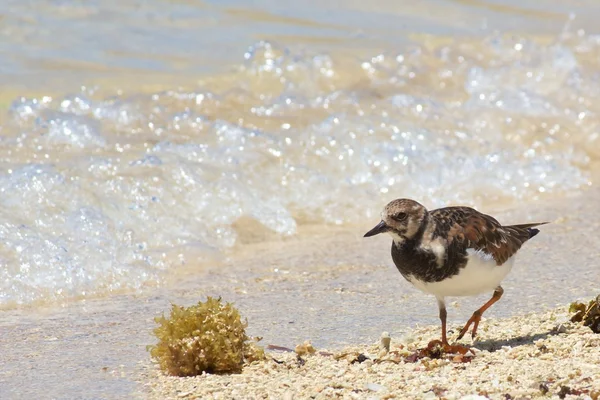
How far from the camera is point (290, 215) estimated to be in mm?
6863

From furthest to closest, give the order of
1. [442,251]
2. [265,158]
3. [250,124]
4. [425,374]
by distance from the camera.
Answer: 1. [250,124]
2. [265,158]
3. [442,251]
4. [425,374]

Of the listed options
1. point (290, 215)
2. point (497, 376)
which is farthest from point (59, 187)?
point (497, 376)

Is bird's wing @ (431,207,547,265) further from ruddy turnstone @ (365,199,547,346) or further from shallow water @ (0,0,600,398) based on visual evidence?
shallow water @ (0,0,600,398)

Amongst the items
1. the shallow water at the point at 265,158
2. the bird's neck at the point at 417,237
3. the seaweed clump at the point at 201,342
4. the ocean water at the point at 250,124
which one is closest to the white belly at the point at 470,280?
the bird's neck at the point at 417,237

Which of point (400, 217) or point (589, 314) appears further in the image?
point (589, 314)

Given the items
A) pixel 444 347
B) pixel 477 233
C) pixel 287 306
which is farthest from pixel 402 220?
pixel 287 306

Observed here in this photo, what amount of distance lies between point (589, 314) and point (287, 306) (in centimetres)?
161

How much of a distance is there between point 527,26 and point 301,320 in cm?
815

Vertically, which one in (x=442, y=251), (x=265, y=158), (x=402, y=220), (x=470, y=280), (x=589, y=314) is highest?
(x=265, y=158)

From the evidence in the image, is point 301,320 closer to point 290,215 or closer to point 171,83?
point 290,215

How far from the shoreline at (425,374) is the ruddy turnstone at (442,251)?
26cm

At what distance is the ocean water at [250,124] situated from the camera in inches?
245

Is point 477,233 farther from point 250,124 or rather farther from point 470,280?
point 250,124

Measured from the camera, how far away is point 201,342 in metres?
3.88
